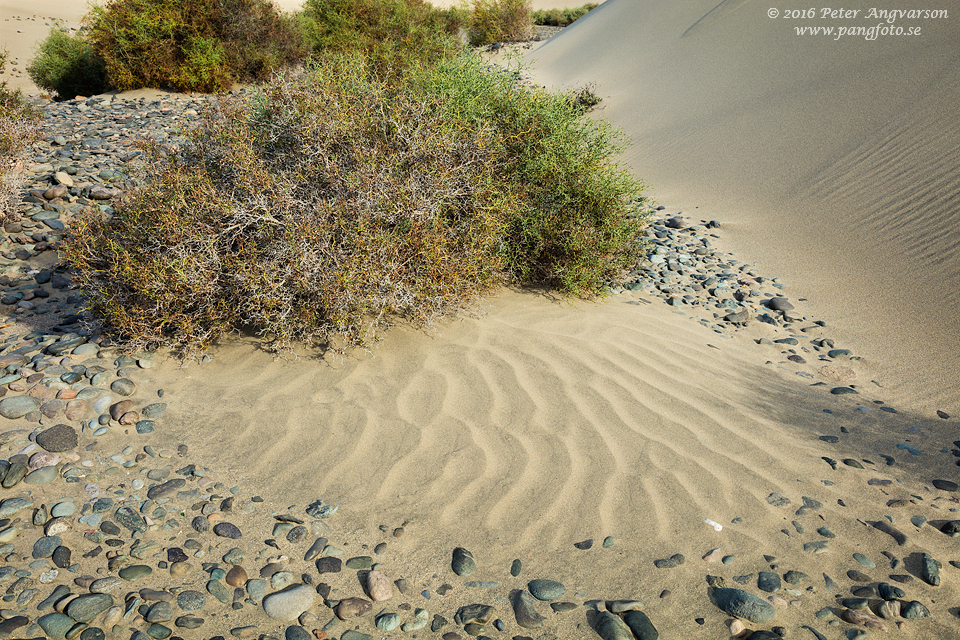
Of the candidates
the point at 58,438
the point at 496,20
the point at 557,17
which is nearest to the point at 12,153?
the point at 58,438

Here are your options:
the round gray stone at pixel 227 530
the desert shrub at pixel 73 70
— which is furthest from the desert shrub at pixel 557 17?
the round gray stone at pixel 227 530

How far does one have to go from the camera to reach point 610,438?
306 centimetres

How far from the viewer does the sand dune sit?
4938 millimetres

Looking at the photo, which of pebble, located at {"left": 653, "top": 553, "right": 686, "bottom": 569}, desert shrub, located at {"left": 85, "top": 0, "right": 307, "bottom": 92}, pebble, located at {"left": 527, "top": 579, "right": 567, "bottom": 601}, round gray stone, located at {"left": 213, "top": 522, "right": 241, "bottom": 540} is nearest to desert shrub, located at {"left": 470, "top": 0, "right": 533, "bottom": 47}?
desert shrub, located at {"left": 85, "top": 0, "right": 307, "bottom": 92}

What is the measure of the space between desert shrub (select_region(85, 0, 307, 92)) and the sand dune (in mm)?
6495

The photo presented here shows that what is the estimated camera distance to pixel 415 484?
2727 millimetres

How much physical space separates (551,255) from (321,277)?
84.5 inches

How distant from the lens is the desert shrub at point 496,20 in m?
20.2

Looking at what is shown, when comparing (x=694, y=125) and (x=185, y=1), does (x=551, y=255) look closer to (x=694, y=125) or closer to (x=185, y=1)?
(x=694, y=125)

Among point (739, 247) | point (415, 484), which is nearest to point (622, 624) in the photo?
point (415, 484)

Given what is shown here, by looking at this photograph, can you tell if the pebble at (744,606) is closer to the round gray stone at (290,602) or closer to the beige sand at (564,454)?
the beige sand at (564,454)

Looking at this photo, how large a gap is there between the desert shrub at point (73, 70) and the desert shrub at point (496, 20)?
12.8 m

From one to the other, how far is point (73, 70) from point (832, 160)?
16.5 metres

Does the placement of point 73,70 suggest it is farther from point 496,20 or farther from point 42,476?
point 42,476
